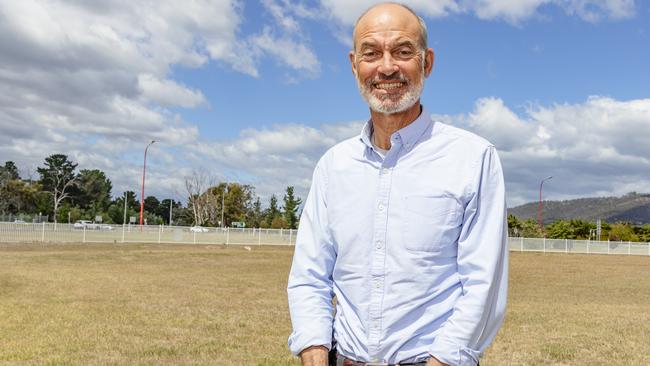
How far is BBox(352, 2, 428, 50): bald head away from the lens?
211 centimetres

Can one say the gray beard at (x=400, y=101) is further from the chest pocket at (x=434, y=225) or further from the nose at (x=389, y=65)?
the chest pocket at (x=434, y=225)

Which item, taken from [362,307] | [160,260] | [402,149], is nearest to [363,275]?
[362,307]

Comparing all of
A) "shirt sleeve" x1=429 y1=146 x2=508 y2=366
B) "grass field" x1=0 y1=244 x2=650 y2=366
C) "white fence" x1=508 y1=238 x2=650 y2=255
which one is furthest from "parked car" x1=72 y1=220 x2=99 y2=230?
"shirt sleeve" x1=429 y1=146 x2=508 y2=366

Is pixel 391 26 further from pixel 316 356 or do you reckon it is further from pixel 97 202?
pixel 97 202

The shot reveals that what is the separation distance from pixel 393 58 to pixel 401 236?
60 cm

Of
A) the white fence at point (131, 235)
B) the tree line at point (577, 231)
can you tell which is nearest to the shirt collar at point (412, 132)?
the white fence at point (131, 235)

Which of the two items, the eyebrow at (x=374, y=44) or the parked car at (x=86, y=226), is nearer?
the eyebrow at (x=374, y=44)

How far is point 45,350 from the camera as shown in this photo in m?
8.01

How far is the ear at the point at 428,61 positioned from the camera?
2174 mm

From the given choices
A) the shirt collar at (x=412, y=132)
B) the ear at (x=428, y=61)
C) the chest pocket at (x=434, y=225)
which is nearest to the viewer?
the chest pocket at (x=434, y=225)

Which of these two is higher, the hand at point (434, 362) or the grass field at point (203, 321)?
the hand at point (434, 362)

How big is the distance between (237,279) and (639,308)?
10.7m

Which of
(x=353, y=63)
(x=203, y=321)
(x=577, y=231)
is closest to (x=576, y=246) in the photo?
(x=577, y=231)

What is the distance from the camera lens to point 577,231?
74.4m
